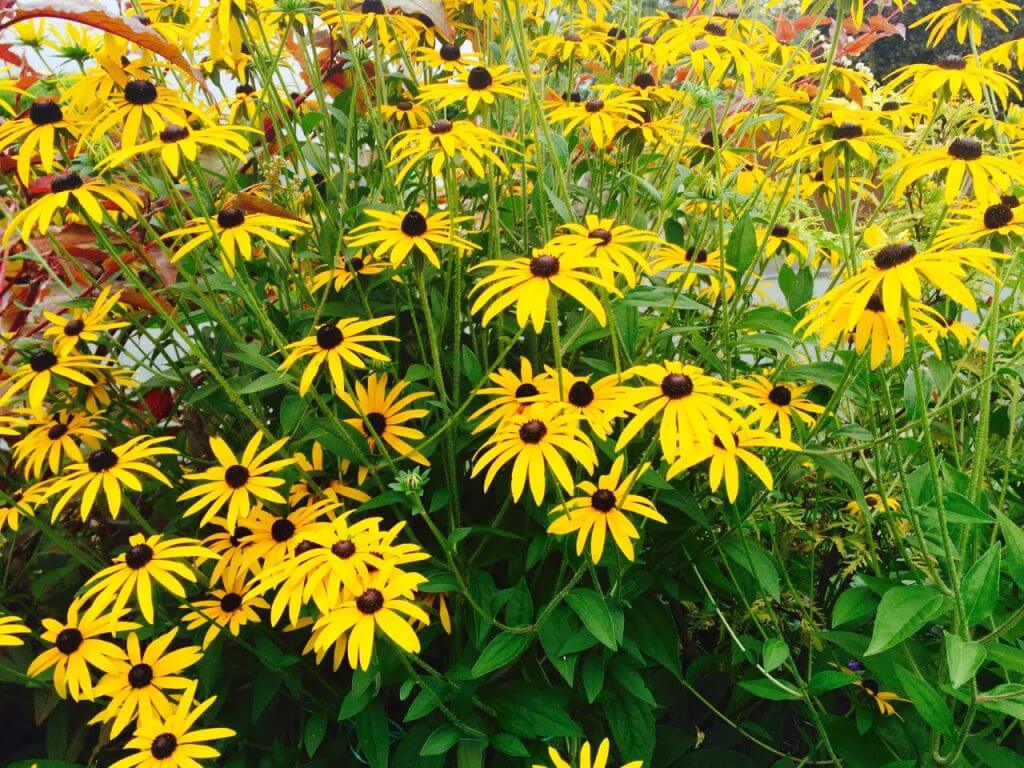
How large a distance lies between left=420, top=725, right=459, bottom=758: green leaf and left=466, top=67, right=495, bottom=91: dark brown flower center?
2.77 ft

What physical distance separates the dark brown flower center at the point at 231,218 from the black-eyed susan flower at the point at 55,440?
0.36m

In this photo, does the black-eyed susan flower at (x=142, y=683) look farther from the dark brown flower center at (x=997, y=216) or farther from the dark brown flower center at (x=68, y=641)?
the dark brown flower center at (x=997, y=216)

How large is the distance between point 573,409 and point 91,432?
70cm

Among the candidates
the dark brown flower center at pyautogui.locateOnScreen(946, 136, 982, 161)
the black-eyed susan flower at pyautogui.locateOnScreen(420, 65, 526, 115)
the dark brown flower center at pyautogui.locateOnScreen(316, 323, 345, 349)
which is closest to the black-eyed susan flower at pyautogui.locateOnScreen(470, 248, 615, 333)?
the dark brown flower center at pyautogui.locateOnScreen(316, 323, 345, 349)

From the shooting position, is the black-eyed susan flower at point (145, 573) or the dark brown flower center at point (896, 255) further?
the black-eyed susan flower at point (145, 573)

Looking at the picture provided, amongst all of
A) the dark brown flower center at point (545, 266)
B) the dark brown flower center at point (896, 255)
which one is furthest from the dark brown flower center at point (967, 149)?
the dark brown flower center at point (545, 266)

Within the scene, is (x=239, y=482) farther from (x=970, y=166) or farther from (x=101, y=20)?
(x=970, y=166)

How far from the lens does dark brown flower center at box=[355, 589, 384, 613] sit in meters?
0.83

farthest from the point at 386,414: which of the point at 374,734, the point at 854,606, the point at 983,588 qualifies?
the point at 983,588

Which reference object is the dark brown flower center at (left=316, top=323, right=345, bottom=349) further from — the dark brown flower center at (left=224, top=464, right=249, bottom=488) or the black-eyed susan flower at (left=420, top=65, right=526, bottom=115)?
the black-eyed susan flower at (left=420, top=65, right=526, bottom=115)

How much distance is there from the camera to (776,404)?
1.08 meters

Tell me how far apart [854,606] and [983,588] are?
0.15 metres

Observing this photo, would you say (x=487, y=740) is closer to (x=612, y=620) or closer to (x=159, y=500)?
(x=612, y=620)

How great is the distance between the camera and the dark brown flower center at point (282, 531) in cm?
101
